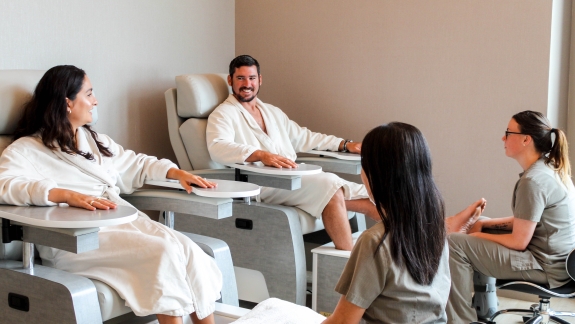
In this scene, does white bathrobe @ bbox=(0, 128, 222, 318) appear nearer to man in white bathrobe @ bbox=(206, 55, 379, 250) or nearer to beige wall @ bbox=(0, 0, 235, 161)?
beige wall @ bbox=(0, 0, 235, 161)

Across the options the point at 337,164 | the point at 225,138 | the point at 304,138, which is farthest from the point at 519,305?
the point at 225,138

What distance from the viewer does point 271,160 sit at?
116 inches

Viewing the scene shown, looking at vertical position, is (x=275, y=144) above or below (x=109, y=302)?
above

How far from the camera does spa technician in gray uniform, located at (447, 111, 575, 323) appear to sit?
2562 mm

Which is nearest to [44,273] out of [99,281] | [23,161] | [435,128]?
[99,281]

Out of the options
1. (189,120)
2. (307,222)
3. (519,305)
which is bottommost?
(519,305)

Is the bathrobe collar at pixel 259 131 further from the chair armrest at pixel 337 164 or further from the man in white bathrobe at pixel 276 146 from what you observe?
the chair armrest at pixel 337 164

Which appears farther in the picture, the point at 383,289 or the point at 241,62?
the point at 241,62

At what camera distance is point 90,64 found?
10.1 ft

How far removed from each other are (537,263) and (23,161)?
2021 millimetres

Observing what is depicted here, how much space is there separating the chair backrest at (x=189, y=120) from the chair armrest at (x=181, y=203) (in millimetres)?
668

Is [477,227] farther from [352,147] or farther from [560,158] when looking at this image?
[352,147]

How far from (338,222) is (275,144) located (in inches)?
26.2

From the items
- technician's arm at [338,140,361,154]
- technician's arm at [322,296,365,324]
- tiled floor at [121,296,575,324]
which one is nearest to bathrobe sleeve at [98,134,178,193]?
technician's arm at [338,140,361,154]
